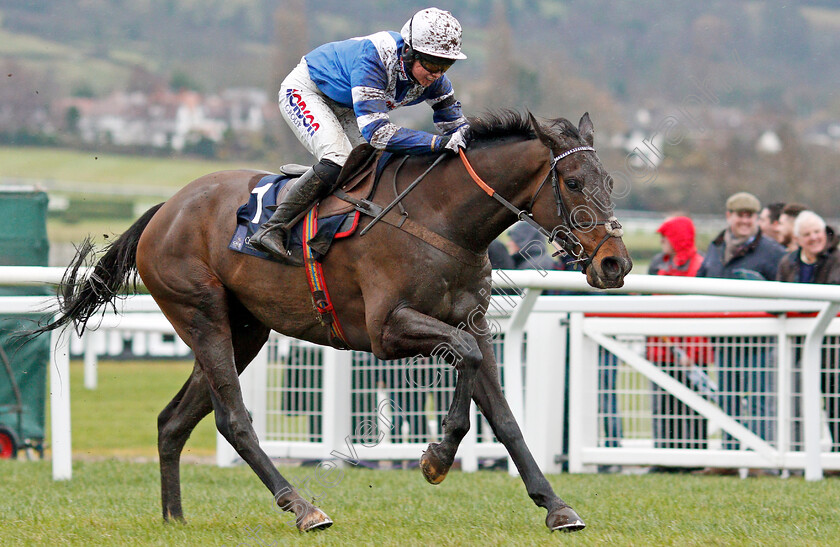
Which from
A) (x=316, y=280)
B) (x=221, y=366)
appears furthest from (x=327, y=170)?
(x=221, y=366)

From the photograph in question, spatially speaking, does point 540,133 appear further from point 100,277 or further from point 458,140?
point 100,277

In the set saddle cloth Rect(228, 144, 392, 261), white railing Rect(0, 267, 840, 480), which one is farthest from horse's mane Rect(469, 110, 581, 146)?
white railing Rect(0, 267, 840, 480)

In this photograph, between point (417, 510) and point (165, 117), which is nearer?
point (417, 510)

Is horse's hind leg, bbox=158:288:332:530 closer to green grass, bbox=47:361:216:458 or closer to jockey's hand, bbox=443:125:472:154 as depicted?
jockey's hand, bbox=443:125:472:154

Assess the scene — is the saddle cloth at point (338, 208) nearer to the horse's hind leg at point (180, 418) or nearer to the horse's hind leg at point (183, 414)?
the horse's hind leg at point (183, 414)

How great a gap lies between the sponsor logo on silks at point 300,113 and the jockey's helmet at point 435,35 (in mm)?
687

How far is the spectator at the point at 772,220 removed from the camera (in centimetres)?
844

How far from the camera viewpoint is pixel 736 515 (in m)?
4.91

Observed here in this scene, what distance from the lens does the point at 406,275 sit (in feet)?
15.0

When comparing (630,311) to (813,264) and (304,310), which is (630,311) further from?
(304,310)

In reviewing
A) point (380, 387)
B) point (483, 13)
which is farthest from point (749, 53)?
point (380, 387)

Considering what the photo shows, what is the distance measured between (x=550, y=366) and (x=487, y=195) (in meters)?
2.56

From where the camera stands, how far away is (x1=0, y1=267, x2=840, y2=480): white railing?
607 centimetres

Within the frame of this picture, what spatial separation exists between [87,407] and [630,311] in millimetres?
7398
